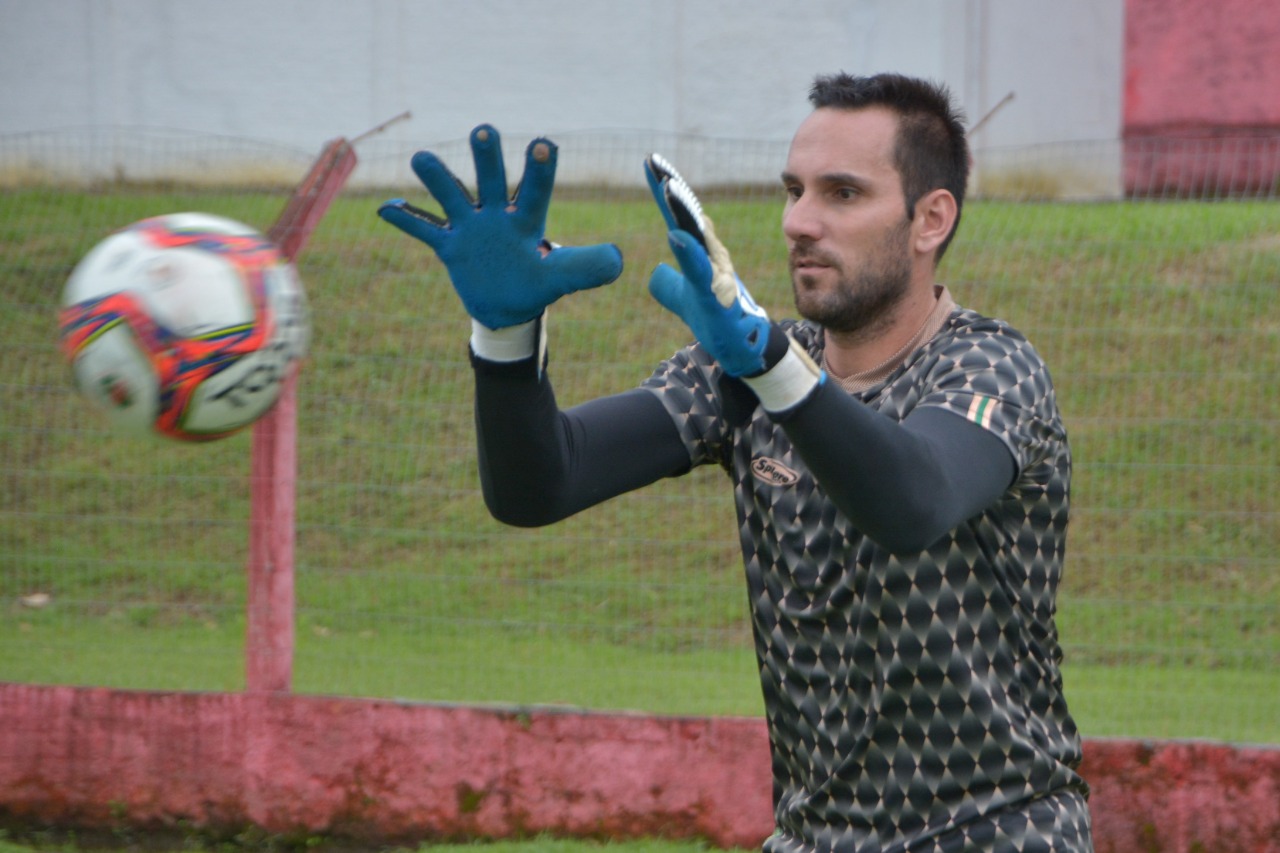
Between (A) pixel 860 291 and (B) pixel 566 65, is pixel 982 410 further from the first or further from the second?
(B) pixel 566 65

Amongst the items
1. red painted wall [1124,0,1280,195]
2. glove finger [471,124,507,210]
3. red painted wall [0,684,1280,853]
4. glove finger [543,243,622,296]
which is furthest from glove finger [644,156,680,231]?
red painted wall [1124,0,1280,195]

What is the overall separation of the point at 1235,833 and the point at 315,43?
12.8 metres

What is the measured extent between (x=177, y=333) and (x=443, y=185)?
2.52 feet

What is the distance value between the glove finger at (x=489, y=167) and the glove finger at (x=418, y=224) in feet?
0.28

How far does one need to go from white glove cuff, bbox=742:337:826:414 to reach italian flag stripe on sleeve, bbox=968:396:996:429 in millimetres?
350

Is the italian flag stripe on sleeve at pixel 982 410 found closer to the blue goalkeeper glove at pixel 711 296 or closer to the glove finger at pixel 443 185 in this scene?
the blue goalkeeper glove at pixel 711 296

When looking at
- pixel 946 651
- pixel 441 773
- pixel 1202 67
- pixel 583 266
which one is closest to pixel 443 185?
pixel 583 266

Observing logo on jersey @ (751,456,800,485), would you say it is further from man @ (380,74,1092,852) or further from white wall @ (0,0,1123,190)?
white wall @ (0,0,1123,190)

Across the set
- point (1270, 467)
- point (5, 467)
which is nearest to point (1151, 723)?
point (1270, 467)

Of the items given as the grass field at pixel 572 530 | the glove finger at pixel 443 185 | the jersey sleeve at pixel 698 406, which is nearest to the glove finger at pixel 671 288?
the glove finger at pixel 443 185

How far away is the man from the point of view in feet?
7.30

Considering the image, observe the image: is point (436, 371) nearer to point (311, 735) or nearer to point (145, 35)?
point (311, 735)

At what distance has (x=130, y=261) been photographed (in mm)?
3037

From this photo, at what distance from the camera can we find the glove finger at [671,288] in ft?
7.29
